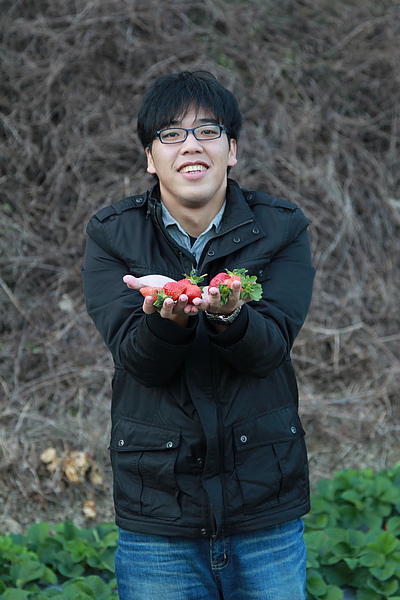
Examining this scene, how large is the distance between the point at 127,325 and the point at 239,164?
12.6 feet

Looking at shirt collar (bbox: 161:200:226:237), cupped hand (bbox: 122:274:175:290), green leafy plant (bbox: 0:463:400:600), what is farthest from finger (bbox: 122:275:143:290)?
green leafy plant (bbox: 0:463:400:600)

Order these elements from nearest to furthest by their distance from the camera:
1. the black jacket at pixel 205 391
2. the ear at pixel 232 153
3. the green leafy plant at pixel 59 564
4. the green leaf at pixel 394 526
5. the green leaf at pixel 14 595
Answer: the black jacket at pixel 205 391
the ear at pixel 232 153
the green leaf at pixel 14 595
the green leafy plant at pixel 59 564
the green leaf at pixel 394 526

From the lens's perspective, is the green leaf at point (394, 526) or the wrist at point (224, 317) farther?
the green leaf at point (394, 526)

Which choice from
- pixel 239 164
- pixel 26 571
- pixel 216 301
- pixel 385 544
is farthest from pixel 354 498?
pixel 239 164

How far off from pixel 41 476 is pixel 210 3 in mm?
3875

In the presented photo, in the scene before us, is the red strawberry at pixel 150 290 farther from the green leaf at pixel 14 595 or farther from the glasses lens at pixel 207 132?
the green leaf at pixel 14 595

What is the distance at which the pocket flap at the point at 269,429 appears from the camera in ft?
6.70

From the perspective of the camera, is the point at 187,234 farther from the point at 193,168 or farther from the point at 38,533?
the point at 38,533

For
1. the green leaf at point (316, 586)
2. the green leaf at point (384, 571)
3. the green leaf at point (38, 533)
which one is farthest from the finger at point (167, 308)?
the green leaf at point (38, 533)

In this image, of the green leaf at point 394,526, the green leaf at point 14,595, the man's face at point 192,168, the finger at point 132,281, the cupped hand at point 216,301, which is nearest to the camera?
the cupped hand at point 216,301

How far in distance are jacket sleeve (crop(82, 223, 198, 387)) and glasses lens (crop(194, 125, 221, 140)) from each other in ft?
1.24

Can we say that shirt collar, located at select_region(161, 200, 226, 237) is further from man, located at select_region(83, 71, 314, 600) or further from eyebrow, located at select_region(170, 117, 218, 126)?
eyebrow, located at select_region(170, 117, 218, 126)

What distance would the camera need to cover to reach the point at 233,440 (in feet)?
6.69

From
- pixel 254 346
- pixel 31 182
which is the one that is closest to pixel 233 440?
pixel 254 346
